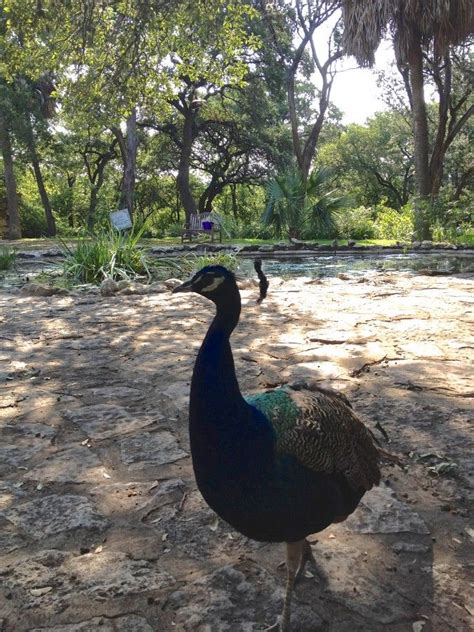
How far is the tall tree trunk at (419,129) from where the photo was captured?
14836 millimetres

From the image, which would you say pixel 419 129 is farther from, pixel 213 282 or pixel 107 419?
pixel 213 282

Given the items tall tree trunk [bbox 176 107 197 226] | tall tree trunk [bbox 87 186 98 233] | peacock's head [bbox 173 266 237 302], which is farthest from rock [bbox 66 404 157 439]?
tall tree trunk [bbox 87 186 98 233]

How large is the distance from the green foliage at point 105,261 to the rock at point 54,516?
6.44 m

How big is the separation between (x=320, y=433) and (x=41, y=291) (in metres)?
6.86

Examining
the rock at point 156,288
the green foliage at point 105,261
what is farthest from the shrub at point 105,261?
the rock at point 156,288

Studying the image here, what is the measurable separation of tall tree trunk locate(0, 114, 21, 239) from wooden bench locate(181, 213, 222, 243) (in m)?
8.40

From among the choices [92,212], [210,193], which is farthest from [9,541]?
[210,193]

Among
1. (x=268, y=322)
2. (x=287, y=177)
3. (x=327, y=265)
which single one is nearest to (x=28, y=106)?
(x=287, y=177)

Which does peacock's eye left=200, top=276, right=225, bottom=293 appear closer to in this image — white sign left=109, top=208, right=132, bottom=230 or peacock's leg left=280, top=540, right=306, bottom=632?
peacock's leg left=280, top=540, right=306, bottom=632

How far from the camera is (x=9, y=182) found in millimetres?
23688

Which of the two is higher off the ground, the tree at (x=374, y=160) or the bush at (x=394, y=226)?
the tree at (x=374, y=160)

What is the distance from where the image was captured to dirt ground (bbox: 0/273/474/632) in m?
1.75

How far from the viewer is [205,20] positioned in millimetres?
7812

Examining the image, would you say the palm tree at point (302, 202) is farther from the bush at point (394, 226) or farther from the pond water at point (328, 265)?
the bush at point (394, 226)
